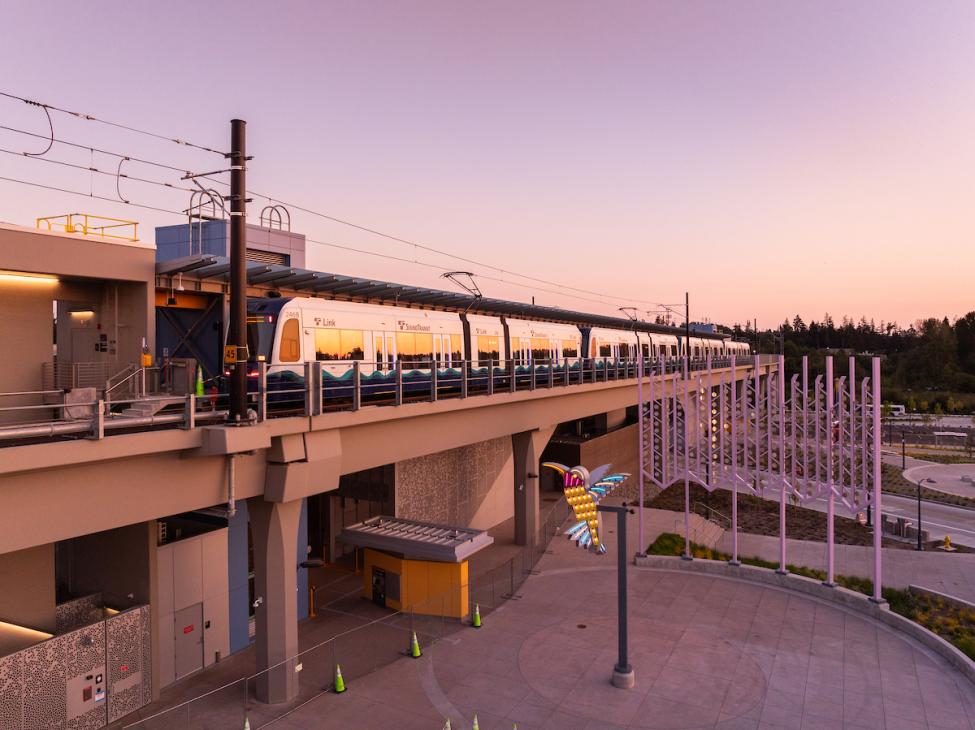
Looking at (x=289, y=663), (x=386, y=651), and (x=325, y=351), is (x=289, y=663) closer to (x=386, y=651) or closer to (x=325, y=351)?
(x=386, y=651)

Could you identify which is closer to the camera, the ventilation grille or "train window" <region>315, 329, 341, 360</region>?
"train window" <region>315, 329, 341, 360</region>

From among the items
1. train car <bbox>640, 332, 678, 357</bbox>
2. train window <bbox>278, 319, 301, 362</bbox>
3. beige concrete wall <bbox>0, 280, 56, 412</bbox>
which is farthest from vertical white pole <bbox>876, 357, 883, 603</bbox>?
train car <bbox>640, 332, 678, 357</bbox>

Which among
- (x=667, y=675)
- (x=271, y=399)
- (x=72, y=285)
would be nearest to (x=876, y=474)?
(x=667, y=675)

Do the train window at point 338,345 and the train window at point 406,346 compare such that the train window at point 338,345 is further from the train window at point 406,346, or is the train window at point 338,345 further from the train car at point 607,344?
the train car at point 607,344

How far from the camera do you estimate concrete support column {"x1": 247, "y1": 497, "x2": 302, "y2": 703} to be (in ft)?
48.4

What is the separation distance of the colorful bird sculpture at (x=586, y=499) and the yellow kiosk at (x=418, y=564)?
5053 millimetres

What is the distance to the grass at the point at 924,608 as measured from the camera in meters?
19.8

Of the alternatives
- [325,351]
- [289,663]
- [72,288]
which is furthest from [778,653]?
[72,288]

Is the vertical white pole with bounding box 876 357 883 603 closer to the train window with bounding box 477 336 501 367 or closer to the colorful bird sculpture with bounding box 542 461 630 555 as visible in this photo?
the colorful bird sculpture with bounding box 542 461 630 555

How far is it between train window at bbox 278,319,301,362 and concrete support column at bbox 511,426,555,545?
1279 cm

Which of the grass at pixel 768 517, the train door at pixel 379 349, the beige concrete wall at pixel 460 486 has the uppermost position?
the train door at pixel 379 349

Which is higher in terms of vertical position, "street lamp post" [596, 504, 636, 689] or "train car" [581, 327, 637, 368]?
"train car" [581, 327, 637, 368]

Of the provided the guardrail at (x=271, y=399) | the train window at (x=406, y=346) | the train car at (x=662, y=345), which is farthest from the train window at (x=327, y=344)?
the train car at (x=662, y=345)

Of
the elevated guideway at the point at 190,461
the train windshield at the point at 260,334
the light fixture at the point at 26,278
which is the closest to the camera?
the elevated guideway at the point at 190,461
